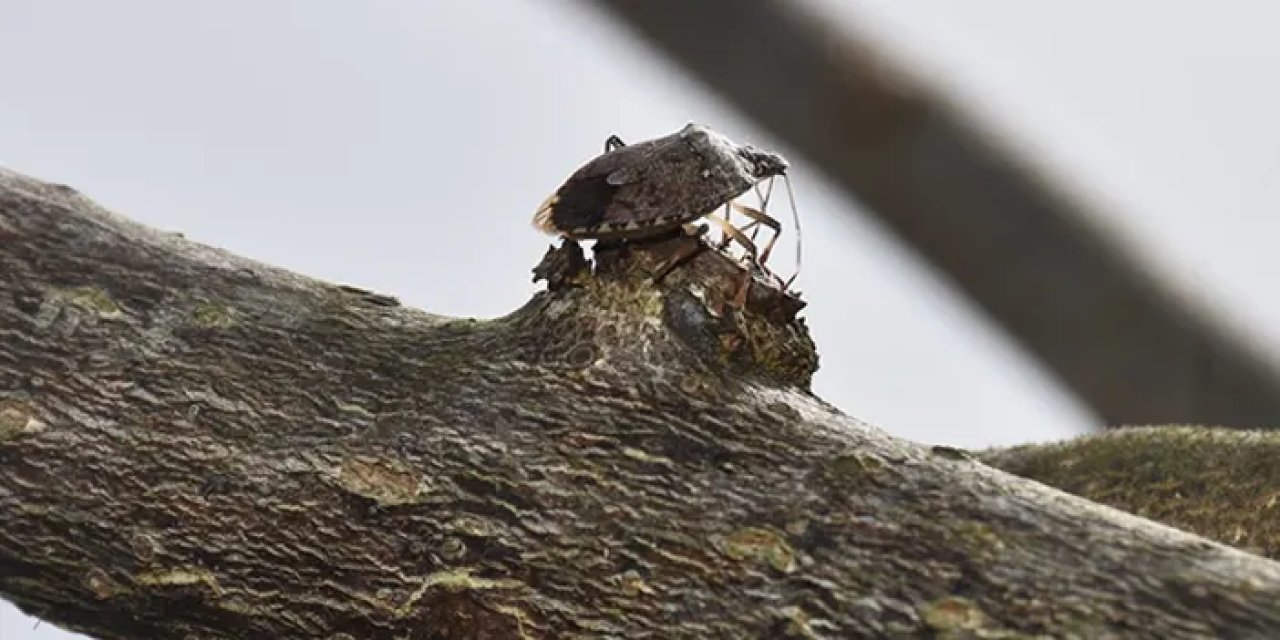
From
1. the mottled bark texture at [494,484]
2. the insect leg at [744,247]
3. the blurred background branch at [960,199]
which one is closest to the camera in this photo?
the mottled bark texture at [494,484]

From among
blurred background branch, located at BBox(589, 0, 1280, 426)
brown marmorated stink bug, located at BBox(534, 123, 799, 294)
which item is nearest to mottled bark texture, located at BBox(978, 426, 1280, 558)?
blurred background branch, located at BBox(589, 0, 1280, 426)

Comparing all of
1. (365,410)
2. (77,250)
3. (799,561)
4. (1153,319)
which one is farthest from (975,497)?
(1153,319)

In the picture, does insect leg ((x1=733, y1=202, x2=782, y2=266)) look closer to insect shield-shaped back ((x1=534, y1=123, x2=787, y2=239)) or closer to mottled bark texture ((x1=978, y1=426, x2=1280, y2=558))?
insect shield-shaped back ((x1=534, y1=123, x2=787, y2=239))

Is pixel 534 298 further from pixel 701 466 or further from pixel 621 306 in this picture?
pixel 701 466

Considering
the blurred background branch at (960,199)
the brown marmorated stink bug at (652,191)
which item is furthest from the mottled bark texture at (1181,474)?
the brown marmorated stink bug at (652,191)

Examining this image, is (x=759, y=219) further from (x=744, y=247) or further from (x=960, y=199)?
(x=960, y=199)

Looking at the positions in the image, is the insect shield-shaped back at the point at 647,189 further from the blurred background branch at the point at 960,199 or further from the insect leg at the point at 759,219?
the blurred background branch at the point at 960,199

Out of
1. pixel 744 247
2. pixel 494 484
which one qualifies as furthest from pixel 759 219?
pixel 494 484
